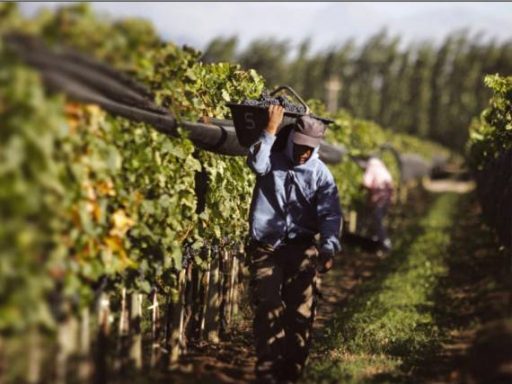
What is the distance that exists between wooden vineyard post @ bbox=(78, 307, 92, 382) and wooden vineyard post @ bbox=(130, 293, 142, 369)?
75 centimetres

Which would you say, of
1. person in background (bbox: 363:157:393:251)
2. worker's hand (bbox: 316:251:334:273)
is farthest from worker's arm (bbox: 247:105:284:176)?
person in background (bbox: 363:157:393:251)

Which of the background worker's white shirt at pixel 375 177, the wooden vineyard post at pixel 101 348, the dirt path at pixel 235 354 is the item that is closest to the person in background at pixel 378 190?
the background worker's white shirt at pixel 375 177

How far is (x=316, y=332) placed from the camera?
30.2 ft

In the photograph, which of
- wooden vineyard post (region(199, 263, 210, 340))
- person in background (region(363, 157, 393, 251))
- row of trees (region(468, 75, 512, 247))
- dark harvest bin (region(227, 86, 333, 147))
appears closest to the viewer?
dark harvest bin (region(227, 86, 333, 147))

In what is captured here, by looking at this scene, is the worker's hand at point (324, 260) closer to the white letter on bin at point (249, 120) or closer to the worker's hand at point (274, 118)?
the worker's hand at point (274, 118)

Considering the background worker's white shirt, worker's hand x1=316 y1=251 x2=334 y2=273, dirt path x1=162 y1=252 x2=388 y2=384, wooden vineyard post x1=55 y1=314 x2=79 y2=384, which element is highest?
the background worker's white shirt

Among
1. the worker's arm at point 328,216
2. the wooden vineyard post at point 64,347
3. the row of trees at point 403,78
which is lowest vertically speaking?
the wooden vineyard post at point 64,347

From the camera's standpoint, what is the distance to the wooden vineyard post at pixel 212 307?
8008 millimetres

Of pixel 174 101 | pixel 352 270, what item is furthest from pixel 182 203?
pixel 352 270

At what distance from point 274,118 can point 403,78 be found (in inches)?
3089

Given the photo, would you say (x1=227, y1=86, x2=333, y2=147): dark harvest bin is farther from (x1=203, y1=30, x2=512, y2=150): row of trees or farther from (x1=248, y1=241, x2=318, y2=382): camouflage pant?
(x1=203, y1=30, x2=512, y2=150): row of trees

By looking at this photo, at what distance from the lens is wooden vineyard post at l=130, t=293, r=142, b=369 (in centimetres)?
571

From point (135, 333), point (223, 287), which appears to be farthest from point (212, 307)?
point (135, 333)

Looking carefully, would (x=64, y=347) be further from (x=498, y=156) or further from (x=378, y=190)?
(x=378, y=190)
